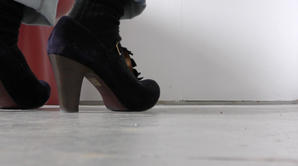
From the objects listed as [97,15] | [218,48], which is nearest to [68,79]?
[97,15]

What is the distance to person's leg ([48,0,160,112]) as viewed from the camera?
2.14 feet

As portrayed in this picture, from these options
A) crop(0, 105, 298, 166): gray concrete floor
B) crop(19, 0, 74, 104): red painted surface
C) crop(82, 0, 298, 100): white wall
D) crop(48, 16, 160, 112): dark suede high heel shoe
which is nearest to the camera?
crop(0, 105, 298, 166): gray concrete floor

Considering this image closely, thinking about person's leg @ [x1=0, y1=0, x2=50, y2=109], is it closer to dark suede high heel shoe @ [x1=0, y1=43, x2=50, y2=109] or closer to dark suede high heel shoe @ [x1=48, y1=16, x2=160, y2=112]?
dark suede high heel shoe @ [x1=0, y1=43, x2=50, y2=109]

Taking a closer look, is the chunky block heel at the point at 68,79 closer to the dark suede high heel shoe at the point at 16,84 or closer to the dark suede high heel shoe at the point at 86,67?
the dark suede high heel shoe at the point at 86,67

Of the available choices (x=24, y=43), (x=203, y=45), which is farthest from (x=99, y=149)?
(x=203, y=45)

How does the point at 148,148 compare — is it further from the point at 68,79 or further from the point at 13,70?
the point at 13,70

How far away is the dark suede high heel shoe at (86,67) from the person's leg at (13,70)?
0.40ft

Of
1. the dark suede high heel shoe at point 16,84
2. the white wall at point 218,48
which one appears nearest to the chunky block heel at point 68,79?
the dark suede high heel shoe at point 16,84

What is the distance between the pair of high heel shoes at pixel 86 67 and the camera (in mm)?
652

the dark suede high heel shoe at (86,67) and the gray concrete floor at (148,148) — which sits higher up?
the gray concrete floor at (148,148)

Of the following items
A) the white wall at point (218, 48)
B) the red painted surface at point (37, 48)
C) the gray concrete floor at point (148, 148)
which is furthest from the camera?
the white wall at point (218, 48)

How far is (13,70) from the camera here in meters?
0.73

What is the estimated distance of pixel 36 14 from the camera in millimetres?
806

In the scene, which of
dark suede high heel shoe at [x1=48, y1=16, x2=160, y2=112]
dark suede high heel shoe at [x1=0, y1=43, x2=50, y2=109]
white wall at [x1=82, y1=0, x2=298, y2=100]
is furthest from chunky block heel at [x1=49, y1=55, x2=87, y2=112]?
white wall at [x1=82, y1=0, x2=298, y2=100]
